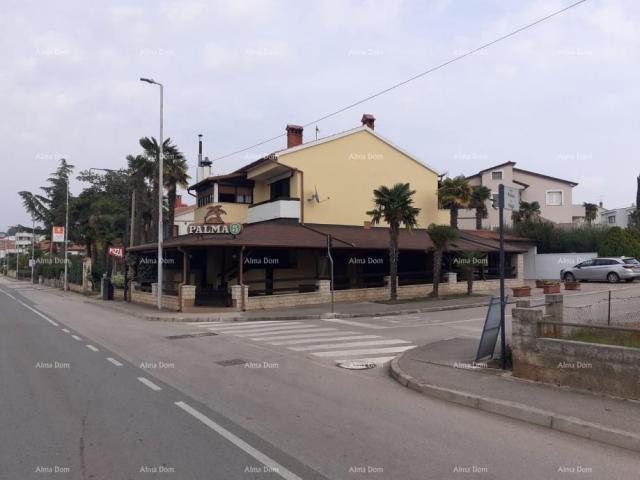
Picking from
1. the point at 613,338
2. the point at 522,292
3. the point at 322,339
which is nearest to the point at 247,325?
the point at 322,339

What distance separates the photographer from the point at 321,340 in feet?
45.5

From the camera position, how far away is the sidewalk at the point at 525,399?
19.5 ft

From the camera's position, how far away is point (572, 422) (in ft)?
20.0

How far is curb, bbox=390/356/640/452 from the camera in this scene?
18.5ft

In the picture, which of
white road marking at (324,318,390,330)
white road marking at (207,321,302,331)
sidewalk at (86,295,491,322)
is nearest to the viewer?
white road marking at (324,318,390,330)

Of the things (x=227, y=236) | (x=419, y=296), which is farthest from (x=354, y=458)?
(x=419, y=296)

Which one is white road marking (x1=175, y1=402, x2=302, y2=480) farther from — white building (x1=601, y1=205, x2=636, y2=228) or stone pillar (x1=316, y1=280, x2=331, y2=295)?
white building (x1=601, y1=205, x2=636, y2=228)

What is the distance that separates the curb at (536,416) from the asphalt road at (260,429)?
0.44ft

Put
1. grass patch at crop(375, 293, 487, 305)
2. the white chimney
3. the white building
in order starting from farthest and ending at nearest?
the white building < the white chimney < grass patch at crop(375, 293, 487, 305)

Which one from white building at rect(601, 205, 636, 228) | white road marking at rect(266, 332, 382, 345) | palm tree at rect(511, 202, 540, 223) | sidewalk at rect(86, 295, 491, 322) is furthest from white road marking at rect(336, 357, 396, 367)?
white building at rect(601, 205, 636, 228)

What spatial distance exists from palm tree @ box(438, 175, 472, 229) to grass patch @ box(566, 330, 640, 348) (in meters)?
26.6

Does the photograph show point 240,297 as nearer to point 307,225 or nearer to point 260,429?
point 307,225

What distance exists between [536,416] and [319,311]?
14.9 metres

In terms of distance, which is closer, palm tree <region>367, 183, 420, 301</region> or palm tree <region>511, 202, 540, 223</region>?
palm tree <region>367, 183, 420, 301</region>
